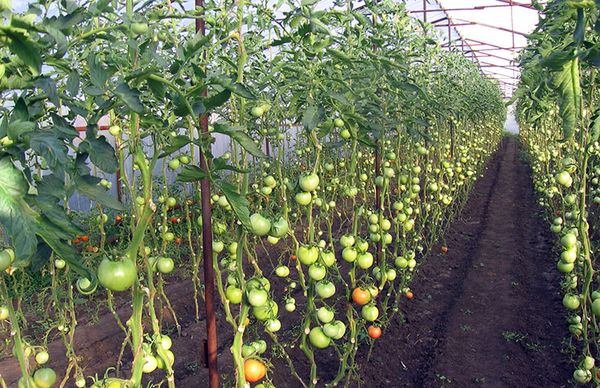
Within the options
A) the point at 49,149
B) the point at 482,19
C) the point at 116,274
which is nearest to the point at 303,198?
the point at 116,274

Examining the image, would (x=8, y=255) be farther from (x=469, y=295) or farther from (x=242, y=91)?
(x=469, y=295)

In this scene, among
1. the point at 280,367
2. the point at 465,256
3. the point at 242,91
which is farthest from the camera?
the point at 465,256

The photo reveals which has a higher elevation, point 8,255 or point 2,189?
point 2,189

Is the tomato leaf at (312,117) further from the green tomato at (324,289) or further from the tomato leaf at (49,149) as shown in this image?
the tomato leaf at (49,149)

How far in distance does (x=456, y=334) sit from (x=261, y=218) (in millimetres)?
2266

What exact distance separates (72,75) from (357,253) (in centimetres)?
158

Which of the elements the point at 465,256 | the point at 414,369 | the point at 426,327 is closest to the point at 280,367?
the point at 414,369

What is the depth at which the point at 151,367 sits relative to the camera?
1598 mm

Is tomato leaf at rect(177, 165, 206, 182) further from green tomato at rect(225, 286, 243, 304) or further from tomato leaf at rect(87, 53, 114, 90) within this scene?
green tomato at rect(225, 286, 243, 304)

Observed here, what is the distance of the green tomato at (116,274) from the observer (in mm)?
1322

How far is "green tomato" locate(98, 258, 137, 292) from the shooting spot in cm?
132

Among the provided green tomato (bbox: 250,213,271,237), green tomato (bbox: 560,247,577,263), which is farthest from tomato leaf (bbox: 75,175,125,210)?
green tomato (bbox: 560,247,577,263)

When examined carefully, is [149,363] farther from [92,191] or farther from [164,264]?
[92,191]

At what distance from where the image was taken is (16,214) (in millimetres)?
921
